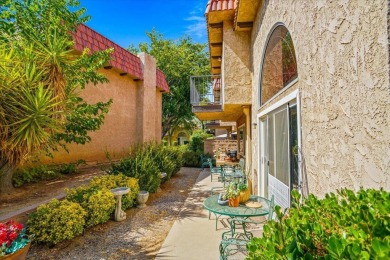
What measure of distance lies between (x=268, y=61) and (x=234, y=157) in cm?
910

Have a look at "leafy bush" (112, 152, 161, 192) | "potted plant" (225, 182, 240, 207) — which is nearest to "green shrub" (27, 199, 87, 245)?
"leafy bush" (112, 152, 161, 192)

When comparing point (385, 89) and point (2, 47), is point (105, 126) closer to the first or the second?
point (2, 47)

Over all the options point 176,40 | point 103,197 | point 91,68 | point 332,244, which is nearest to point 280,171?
point 332,244

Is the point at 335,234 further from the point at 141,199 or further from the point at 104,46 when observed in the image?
the point at 104,46

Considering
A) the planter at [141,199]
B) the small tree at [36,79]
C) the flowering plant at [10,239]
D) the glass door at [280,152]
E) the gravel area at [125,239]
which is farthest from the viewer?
the planter at [141,199]

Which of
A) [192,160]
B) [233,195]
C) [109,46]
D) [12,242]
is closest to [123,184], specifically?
[12,242]

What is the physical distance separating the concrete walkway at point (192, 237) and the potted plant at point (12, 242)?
226cm

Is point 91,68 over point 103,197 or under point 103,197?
over

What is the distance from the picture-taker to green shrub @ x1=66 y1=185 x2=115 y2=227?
18.0 ft

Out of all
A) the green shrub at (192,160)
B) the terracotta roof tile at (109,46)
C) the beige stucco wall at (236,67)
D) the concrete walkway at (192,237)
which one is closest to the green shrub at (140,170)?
the concrete walkway at (192,237)

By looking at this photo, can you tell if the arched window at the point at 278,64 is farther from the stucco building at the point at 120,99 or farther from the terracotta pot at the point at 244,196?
the stucco building at the point at 120,99

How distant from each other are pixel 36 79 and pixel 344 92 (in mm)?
6554

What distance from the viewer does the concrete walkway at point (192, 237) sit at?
420 centimetres

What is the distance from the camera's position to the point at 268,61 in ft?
17.3
